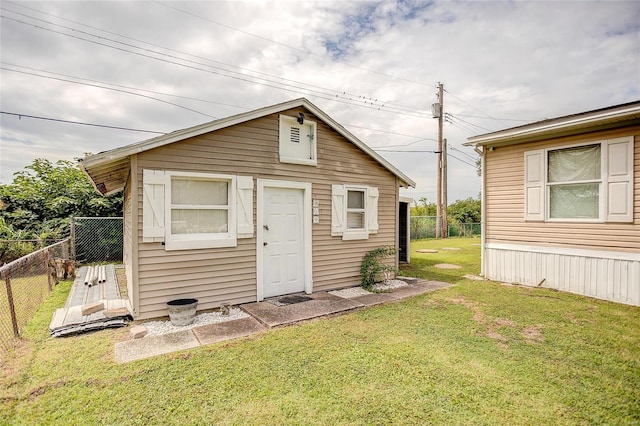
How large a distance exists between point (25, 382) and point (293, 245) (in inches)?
159

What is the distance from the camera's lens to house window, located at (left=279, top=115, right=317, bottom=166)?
587 cm

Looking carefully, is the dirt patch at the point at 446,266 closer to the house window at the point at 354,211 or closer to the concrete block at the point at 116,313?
the house window at the point at 354,211

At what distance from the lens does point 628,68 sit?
26.1 feet

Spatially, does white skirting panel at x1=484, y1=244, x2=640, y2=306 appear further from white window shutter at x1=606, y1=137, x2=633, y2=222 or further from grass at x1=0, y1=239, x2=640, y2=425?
grass at x1=0, y1=239, x2=640, y2=425

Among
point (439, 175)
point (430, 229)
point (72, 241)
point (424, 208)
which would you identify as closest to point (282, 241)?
point (72, 241)

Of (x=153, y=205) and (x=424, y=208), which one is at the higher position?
(x=424, y=208)

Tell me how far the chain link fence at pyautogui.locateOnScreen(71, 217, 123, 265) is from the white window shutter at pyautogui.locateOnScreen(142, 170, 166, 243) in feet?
22.5

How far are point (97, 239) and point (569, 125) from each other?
44.3ft

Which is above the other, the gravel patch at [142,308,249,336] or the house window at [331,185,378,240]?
the house window at [331,185,378,240]

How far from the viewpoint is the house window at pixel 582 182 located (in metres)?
5.50

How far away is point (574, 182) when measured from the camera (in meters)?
6.12

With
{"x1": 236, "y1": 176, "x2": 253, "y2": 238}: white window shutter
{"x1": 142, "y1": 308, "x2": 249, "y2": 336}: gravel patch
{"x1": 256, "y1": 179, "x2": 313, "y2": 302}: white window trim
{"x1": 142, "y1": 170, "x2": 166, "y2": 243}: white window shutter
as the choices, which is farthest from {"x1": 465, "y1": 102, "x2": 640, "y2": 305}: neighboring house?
{"x1": 142, "y1": 170, "x2": 166, "y2": 243}: white window shutter

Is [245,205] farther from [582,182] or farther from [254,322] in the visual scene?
[582,182]

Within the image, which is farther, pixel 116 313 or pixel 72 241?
pixel 72 241
